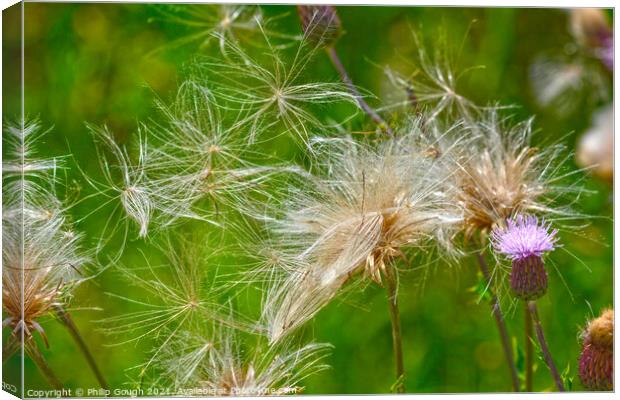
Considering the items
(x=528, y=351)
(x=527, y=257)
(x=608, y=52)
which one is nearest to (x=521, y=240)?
(x=527, y=257)

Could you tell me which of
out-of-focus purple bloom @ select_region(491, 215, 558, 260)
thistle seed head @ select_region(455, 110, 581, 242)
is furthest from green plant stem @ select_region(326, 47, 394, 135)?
out-of-focus purple bloom @ select_region(491, 215, 558, 260)

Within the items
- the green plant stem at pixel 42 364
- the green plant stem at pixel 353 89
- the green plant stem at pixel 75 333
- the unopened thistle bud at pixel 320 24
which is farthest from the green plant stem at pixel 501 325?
the green plant stem at pixel 42 364

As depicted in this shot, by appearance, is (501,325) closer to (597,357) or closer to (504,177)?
(597,357)

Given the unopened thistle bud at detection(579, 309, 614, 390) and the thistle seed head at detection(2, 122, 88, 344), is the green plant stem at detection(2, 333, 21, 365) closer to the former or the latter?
the thistle seed head at detection(2, 122, 88, 344)

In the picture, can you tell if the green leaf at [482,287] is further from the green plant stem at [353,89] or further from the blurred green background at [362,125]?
the green plant stem at [353,89]

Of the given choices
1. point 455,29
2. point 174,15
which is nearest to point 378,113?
point 455,29

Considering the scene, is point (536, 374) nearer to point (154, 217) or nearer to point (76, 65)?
point (154, 217)
